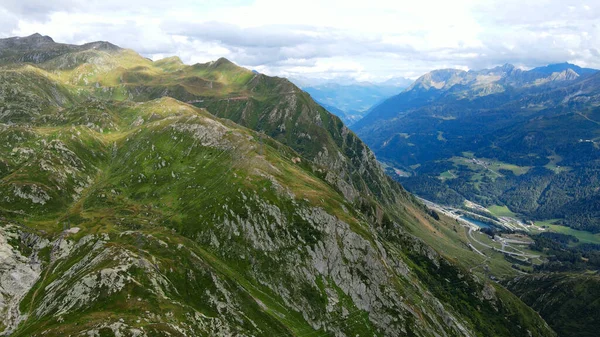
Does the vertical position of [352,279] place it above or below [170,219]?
below

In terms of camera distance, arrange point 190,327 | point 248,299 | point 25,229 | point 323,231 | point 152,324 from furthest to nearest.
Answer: point 323,231 → point 25,229 → point 248,299 → point 190,327 → point 152,324

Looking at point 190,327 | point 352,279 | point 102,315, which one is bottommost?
point 352,279

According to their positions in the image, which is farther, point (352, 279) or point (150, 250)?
point (352, 279)

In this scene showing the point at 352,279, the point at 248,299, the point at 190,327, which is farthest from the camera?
the point at 352,279

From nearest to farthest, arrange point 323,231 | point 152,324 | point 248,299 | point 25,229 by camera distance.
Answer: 1. point 152,324
2. point 248,299
3. point 25,229
4. point 323,231

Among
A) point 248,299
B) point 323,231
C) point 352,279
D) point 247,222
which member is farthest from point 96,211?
point 352,279

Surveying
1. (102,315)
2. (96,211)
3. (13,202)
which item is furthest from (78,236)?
(102,315)

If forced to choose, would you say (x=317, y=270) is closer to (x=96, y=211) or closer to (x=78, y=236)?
(x=78, y=236)

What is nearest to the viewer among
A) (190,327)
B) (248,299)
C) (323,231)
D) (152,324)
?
(152,324)

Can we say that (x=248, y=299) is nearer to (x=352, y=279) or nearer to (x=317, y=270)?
(x=317, y=270)
